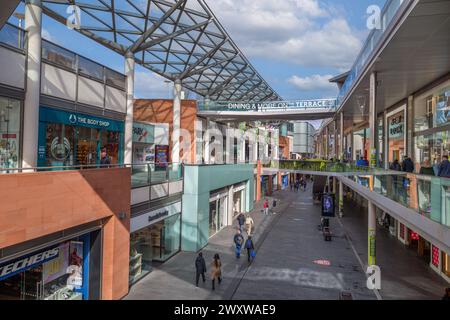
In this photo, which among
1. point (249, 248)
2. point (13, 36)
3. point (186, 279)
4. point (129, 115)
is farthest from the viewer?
point (129, 115)

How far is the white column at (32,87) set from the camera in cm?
1046

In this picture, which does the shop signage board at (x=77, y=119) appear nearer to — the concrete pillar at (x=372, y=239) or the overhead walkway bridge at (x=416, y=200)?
the overhead walkway bridge at (x=416, y=200)

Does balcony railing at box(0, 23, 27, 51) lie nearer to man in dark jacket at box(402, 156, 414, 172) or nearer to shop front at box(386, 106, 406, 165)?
man in dark jacket at box(402, 156, 414, 172)

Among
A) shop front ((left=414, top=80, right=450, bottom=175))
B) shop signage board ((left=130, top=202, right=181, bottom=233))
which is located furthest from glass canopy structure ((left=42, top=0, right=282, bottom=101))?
shop front ((left=414, top=80, right=450, bottom=175))

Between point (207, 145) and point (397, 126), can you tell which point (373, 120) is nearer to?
point (397, 126)

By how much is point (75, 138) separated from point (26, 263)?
250 inches

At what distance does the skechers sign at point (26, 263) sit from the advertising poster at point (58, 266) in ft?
0.58

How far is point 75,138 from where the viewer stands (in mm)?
13711

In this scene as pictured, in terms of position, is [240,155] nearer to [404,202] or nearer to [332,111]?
[332,111]

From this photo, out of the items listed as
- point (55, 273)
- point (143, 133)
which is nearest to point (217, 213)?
point (143, 133)

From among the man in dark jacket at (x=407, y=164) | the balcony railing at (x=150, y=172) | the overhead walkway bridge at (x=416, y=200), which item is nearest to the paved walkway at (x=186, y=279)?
the balcony railing at (x=150, y=172)

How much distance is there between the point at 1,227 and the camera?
6828 millimetres

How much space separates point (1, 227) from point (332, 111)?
2757 centimetres
